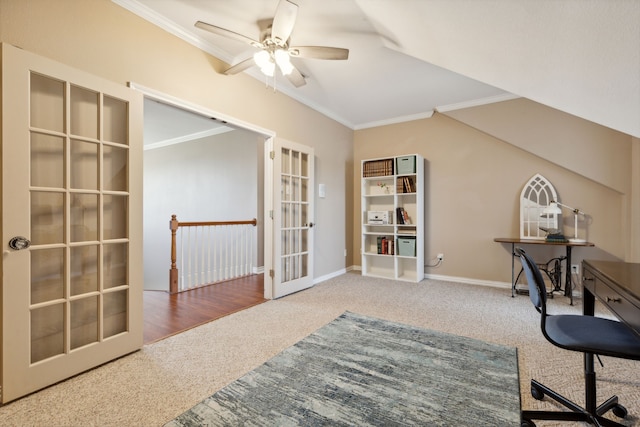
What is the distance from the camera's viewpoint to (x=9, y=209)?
5.08 ft

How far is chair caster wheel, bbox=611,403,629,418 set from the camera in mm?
1418

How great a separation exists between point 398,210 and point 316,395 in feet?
10.6

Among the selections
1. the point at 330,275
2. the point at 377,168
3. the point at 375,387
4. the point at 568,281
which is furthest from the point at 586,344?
the point at 377,168

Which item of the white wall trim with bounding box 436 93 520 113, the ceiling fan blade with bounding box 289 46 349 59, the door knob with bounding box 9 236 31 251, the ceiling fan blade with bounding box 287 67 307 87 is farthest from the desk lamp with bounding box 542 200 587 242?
the door knob with bounding box 9 236 31 251

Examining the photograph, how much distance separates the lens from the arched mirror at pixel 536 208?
365 cm

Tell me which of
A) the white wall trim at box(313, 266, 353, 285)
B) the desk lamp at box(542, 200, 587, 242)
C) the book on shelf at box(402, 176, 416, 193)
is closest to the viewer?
the desk lamp at box(542, 200, 587, 242)

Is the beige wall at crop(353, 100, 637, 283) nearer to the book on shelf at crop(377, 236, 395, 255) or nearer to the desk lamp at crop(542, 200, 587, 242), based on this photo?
the desk lamp at crop(542, 200, 587, 242)

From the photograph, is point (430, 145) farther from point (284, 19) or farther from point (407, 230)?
point (284, 19)

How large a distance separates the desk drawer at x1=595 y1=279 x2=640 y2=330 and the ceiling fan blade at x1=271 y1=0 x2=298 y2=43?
2.31 metres

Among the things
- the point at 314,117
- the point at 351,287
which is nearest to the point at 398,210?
the point at 351,287

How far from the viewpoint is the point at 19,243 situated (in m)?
1.58

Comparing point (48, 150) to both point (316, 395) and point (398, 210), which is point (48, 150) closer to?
point (316, 395)

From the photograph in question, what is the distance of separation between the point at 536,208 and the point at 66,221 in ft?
16.0

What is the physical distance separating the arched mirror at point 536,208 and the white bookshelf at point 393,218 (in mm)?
1294
